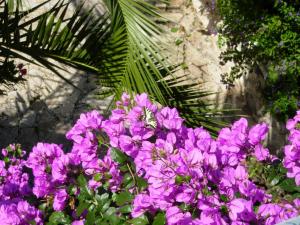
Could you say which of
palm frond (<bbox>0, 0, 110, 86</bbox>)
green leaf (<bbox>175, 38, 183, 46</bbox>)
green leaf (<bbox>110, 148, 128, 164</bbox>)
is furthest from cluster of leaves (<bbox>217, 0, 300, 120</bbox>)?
green leaf (<bbox>110, 148, 128, 164</bbox>)

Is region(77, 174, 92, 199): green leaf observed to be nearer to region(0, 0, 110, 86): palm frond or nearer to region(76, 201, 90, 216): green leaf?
region(76, 201, 90, 216): green leaf

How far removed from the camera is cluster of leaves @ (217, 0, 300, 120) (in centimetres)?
361

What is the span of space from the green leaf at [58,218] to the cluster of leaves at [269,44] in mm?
2372

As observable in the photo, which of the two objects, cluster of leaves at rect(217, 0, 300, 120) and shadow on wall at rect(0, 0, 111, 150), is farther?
shadow on wall at rect(0, 0, 111, 150)

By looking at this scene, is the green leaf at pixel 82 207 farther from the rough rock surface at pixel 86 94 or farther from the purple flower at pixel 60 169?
the rough rock surface at pixel 86 94

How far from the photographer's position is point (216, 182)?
1.38 metres

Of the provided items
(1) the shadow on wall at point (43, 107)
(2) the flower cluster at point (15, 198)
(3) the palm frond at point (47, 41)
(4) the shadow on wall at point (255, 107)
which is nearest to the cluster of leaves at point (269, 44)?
(4) the shadow on wall at point (255, 107)

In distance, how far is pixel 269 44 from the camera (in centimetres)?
363

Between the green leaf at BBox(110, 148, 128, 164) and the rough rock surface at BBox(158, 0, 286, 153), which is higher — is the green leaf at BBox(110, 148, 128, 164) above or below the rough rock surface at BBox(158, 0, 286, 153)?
below

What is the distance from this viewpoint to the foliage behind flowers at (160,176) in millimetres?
1329

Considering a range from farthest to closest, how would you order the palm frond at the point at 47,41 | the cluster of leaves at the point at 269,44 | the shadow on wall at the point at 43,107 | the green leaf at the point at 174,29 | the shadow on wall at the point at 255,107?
1. the green leaf at the point at 174,29
2. the shadow on wall at the point at 255,107
3. the shadow on wall at the point at 43,107
4. the cluster of leaves at the point at 269,44
5. the palm frond at the point at 47,41

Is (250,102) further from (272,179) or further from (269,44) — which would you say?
(272,179)

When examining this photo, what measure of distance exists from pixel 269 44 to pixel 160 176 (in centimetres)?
253

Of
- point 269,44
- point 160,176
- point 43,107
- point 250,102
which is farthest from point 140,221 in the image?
point 250,102
